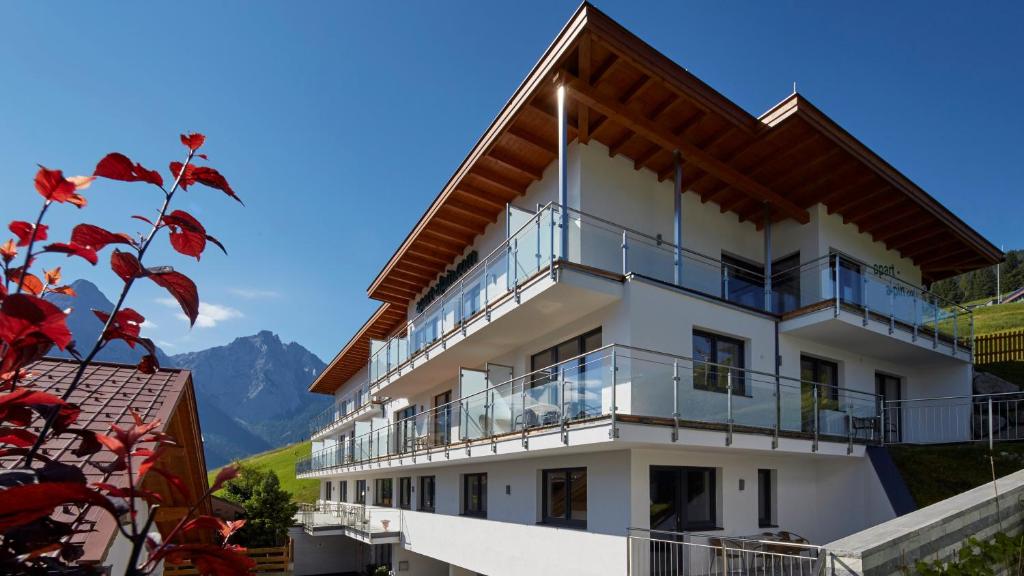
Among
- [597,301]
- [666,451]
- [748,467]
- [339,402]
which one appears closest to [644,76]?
[597,301]

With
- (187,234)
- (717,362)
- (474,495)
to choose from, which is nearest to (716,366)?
(717,362)

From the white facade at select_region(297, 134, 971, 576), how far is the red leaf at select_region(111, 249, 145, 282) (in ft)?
31.3

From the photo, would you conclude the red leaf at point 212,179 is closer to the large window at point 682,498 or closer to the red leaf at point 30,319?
the red leaf at point 30,319

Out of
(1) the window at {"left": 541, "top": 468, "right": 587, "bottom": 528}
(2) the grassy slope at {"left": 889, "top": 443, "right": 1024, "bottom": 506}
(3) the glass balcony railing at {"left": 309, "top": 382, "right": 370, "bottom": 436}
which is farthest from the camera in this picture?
(3) the glass balcony railing at {"left": 309, "top": 382, "right": 370, "bottom": 436}

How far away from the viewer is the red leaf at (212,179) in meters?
1.81

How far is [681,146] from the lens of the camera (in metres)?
14.2

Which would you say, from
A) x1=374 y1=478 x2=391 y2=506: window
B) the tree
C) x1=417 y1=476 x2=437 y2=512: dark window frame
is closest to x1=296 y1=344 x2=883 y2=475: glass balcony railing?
x1=417 y1=476 x2=437 y2=512: dark window frame

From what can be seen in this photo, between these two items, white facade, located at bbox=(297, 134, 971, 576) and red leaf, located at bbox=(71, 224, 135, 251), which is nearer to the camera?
red leaf, located at bbox=(71, 224, 135, 251)

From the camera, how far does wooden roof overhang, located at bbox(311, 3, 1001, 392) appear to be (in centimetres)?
1257

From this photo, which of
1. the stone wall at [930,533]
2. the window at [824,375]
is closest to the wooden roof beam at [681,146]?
the window at [824,375]

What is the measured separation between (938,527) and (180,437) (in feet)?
19.9

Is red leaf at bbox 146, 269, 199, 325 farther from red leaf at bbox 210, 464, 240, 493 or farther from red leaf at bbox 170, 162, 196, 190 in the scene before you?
red leaf at bbox 210, 464, 240, 493

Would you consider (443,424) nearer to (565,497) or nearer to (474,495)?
(474,495)

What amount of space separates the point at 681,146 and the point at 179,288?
13569 millimetres
